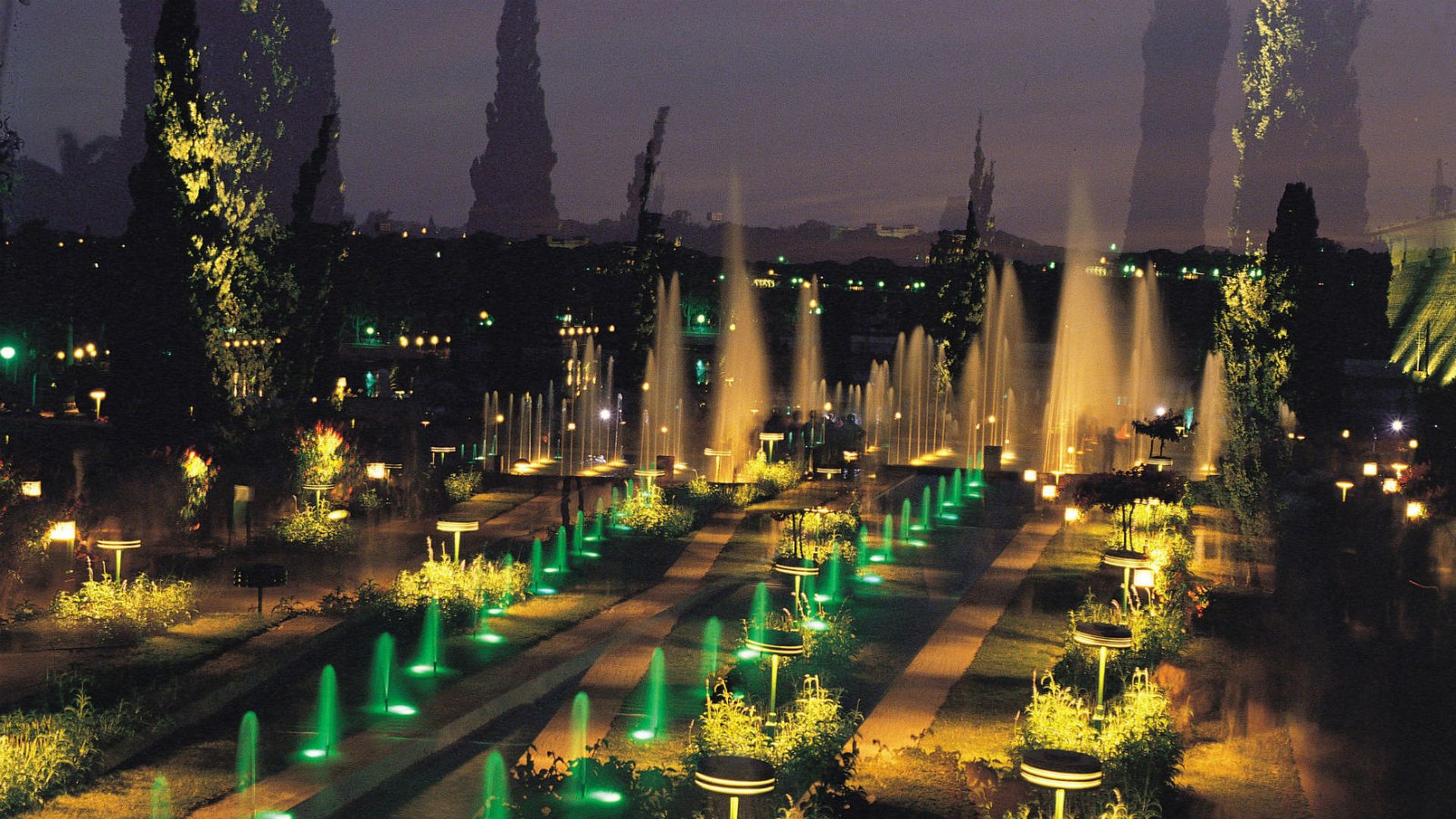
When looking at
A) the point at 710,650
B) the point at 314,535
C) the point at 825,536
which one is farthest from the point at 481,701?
the point at 825,536

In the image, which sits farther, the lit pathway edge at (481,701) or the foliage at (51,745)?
the lit pathway edge at (481,701)

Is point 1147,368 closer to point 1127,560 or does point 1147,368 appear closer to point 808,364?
point 808,364

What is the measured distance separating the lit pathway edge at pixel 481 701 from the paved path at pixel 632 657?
0.04 m

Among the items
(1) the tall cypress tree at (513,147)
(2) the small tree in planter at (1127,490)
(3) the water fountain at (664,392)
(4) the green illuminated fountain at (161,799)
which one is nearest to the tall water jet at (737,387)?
(3) the water fountain at (664,392)

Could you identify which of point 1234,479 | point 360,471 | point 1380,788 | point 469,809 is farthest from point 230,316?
point 1380,788

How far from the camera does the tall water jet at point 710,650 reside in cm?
1304

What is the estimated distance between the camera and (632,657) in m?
13.6

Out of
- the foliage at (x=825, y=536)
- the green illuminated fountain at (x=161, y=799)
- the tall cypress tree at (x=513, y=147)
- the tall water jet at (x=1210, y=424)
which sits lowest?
the green illuminated fountain at (x=161, y=799)

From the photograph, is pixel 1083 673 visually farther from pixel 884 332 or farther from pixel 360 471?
pixel 884 332

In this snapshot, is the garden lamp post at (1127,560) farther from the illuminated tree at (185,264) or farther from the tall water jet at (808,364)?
the tall water jet at (808,364)

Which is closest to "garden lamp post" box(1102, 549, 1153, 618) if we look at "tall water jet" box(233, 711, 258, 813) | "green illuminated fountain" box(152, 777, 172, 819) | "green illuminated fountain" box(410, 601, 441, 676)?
"green illuminated fountain" box(410, 601, 441, 676)

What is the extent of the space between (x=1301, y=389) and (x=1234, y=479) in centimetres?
1302

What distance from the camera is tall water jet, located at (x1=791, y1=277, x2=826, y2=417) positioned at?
43.2m

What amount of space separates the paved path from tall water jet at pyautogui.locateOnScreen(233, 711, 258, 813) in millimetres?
2226
